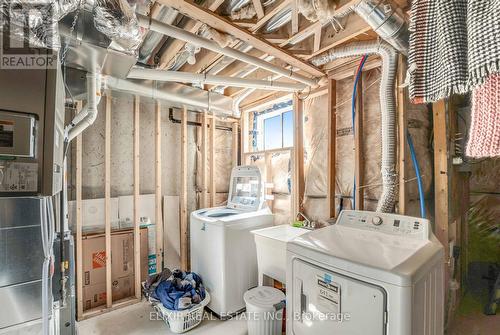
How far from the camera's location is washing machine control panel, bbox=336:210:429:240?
140 cm

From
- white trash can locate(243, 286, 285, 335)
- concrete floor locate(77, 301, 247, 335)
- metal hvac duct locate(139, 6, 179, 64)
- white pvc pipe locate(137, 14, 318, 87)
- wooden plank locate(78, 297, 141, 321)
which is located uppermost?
metal hvac duct locate(139, 6, 179, 64)

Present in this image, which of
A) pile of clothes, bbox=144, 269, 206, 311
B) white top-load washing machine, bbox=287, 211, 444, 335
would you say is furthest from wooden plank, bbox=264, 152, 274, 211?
white top-load washing machine, bbox=287, 211, 444, 335

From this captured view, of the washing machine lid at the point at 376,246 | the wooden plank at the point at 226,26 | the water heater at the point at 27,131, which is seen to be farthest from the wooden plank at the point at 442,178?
the water heater at the point at 27,131

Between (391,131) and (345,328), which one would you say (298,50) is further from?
(345,328)

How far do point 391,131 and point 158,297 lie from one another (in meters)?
2.43

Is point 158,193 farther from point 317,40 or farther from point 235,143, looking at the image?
point 317,40

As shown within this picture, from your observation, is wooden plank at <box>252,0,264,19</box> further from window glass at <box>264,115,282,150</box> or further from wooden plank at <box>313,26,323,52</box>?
window glass at <box>264,115,282,150</box>

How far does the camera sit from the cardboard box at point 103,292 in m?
2.42

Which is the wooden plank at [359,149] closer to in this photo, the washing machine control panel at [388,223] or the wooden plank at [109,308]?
the washing machine control panel at [388,223]

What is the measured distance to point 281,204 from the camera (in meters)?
2.90

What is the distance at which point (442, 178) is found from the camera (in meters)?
1.76

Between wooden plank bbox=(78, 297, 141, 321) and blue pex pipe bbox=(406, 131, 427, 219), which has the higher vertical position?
blue pex pipe bbox=(406, 131, 427, 219)

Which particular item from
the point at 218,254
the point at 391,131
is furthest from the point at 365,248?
the point at 218,254

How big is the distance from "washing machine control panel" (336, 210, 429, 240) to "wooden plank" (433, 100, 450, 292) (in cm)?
50
